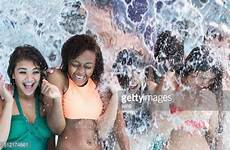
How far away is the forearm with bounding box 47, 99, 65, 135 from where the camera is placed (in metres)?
2.90

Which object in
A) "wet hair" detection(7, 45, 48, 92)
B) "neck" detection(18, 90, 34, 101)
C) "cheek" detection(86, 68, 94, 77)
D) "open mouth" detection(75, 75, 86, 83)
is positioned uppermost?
"wet hair" detection(7, 45, 48, 92)

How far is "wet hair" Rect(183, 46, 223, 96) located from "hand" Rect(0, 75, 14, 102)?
0.69 meters

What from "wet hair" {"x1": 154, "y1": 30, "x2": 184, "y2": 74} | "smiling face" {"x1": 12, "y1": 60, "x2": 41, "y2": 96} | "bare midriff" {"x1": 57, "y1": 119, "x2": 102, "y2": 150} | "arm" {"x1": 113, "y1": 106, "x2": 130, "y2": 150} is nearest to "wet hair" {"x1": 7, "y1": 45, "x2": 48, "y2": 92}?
"smiling face" {"x1": 12, "y1": 60, "x2": 41, "y2": 96}

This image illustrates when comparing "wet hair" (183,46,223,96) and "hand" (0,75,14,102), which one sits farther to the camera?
"wet hair" (183,46,223,96)

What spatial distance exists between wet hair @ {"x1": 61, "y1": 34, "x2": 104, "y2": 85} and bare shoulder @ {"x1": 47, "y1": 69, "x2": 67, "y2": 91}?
2 cm

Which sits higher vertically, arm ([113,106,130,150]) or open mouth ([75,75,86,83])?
open mouth ([75,75,86,83])

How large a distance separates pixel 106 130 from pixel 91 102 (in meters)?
0.13

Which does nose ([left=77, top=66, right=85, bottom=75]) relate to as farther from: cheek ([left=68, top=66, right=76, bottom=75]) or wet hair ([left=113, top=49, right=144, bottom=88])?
wet hair ([left=113, top=49, right=144, bottom=88])

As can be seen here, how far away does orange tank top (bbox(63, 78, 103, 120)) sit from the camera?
2926 mm

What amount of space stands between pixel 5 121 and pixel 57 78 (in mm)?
258

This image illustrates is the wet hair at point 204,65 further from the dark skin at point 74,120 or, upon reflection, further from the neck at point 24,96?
the neck at point 24,96

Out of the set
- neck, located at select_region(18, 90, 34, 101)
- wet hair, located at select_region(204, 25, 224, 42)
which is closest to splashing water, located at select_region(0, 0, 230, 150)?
wet hair, located at select_region(204, 25, 224, 42)

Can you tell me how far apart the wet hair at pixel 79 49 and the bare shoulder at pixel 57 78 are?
0.02 metres

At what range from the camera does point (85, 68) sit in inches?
116
